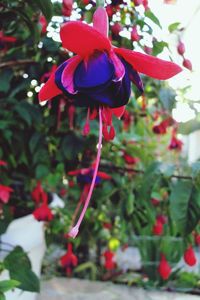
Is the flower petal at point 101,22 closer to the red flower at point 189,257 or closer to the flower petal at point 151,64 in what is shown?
the flower petal at point 151,64

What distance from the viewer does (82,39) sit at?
0.97 feet

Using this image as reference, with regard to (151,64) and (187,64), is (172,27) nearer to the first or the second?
(187,64)

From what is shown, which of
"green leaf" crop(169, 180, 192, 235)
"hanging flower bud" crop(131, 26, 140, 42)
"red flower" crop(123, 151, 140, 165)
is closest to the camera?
"hanging flower bud" crop(131, 26, 140, 42)

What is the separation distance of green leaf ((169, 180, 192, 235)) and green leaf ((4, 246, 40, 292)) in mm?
292

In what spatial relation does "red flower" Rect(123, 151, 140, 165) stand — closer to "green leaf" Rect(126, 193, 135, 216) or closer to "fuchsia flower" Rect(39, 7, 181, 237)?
"green leaf" Rect(126, 193, 135, 216)

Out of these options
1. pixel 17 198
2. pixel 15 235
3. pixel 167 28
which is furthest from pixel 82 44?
pixel 17 198

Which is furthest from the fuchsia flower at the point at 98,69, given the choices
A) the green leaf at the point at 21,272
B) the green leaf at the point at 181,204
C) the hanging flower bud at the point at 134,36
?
the green leaf at the point at 21,272

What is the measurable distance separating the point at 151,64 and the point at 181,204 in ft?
1.51

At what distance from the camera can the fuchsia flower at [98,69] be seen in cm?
30

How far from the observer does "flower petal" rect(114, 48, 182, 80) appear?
313 mm

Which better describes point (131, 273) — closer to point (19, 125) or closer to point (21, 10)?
point (19, 125)

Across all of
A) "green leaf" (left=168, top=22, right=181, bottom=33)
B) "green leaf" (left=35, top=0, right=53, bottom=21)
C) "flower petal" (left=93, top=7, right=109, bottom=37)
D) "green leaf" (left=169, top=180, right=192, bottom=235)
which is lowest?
"green leaf" (left=169, top=180, right=192, bottom=235)

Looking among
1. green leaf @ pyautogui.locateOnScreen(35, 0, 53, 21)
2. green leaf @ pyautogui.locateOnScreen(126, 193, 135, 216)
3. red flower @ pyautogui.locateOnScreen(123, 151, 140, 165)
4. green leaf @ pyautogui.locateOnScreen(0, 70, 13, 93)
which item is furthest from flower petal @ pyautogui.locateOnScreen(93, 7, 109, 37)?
red flower @ pyautogui.locateOnScreen(123, 151, 140, 165)

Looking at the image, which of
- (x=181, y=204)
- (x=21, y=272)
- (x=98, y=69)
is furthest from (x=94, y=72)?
(x=21, y=272)
